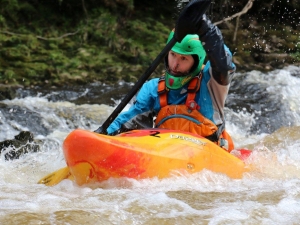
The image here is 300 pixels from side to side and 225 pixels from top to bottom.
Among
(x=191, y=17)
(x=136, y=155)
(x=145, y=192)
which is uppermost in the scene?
(x=191, y=17)

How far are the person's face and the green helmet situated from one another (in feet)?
0.08

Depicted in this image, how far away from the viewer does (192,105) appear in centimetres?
388

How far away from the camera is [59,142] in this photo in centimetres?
581

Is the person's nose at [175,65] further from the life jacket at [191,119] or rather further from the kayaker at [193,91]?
the life jacket at [191,119]

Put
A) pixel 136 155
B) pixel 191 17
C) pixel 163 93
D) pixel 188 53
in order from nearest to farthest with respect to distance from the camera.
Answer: pixel 136 155, pixel 191 17, pixel 188 53, pixel 163 93

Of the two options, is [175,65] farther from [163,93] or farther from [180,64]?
[163,93]

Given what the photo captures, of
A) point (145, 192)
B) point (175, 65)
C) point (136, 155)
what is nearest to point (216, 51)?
point (175, 65)

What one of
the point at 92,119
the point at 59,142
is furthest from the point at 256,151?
the point at 92,119

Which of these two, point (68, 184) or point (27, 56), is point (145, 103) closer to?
point (68, 184)

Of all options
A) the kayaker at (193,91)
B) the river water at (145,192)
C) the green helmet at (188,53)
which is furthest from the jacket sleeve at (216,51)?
the river water at (145,192)

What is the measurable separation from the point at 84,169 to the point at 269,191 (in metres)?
1.13

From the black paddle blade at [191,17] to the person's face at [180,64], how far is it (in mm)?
344

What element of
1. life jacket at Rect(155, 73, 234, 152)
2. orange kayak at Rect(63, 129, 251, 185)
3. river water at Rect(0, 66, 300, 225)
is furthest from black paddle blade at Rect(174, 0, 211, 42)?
river water at Rect(0, 66, 300, 225)

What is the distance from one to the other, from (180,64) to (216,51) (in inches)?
14.8
